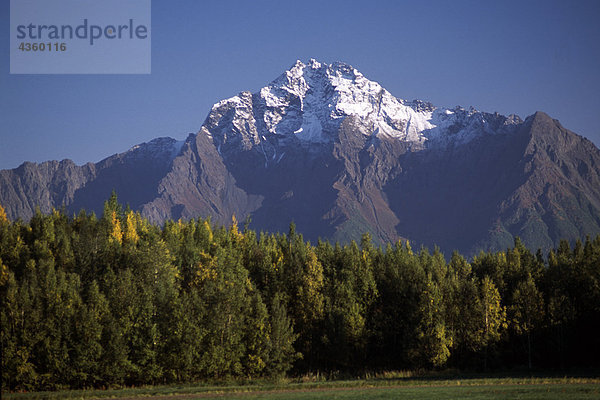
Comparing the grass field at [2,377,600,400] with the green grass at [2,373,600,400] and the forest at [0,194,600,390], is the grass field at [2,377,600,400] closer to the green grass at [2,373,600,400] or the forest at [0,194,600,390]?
the green grass at [2,373,600,400]

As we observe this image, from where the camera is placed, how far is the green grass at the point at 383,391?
2215 inches

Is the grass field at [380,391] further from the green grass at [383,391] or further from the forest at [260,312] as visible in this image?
the forest at [260,312]

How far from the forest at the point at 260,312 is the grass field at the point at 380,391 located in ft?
31.8

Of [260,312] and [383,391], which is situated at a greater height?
[260,312]

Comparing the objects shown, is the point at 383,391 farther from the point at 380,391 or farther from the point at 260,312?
the point at 260,312

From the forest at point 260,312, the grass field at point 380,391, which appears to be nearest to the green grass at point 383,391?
the grass field at point 380,391

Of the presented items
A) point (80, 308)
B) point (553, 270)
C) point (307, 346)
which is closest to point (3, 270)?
point (80, 308)

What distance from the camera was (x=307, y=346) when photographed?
323 feet

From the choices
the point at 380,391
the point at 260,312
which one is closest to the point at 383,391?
the point at 380,391

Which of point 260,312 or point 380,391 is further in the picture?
point 260,312

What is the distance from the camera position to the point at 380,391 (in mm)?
61406

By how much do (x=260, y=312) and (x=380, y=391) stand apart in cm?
3051

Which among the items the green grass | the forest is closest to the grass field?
the green grass

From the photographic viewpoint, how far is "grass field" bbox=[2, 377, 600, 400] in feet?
185
